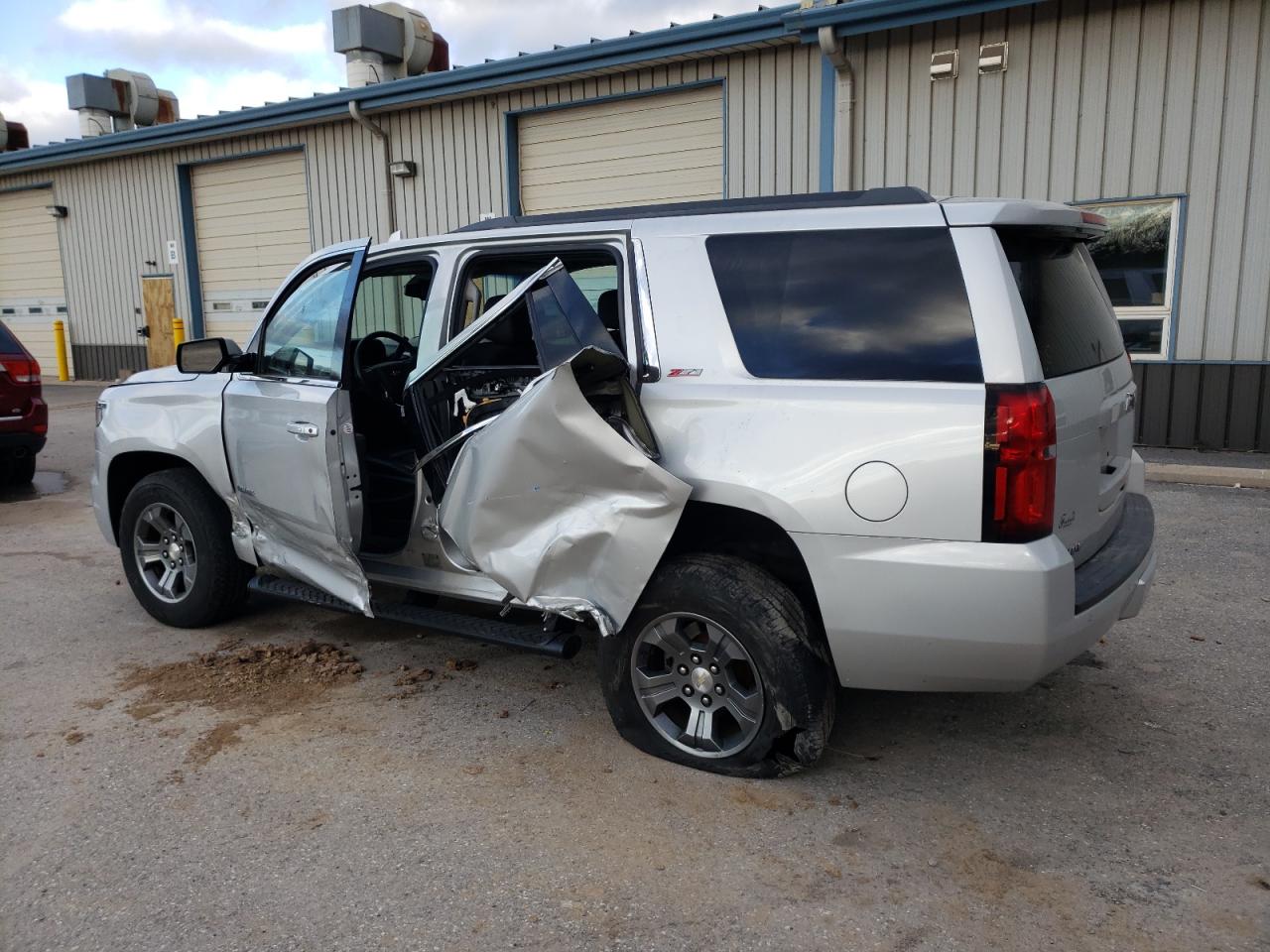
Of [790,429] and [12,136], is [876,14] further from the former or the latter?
[12,136]

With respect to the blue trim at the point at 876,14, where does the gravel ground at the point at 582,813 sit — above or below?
below

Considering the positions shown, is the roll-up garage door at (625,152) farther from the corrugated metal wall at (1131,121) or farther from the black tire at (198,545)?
the black tire at (198,545)

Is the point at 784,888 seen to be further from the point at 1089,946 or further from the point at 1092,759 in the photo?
the point at 1092,759

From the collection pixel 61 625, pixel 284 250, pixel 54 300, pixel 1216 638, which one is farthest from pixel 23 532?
pixel 54 300

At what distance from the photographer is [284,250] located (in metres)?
16.8

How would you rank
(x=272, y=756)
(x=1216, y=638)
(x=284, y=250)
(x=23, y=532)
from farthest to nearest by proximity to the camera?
(x=284, y=250), (x=23, y=532), (x=1216, y=638), (x=272, y=756)

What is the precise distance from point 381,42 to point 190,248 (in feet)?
18.8

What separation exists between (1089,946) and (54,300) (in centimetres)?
2306

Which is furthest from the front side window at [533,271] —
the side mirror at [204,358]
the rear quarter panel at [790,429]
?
the side mirror at [204,358]

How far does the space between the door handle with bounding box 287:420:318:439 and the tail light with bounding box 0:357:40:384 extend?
5804mm

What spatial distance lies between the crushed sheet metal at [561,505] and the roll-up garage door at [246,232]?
14.1 metres

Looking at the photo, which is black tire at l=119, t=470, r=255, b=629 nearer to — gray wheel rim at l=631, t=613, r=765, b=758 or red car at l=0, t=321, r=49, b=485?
gray wheel rim at l=631, t=613, r=765, b=758

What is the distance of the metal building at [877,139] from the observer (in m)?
9.38

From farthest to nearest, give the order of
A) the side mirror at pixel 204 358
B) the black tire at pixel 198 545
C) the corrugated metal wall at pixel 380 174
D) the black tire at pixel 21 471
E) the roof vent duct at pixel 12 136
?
the roof vent duct at pixel 12 136, the corrugated metal wall at pixel 380 174, the black tire at pixel 21 471, the black tire at pixel 198 545, the side mirror at pixel 204 358
